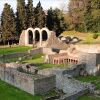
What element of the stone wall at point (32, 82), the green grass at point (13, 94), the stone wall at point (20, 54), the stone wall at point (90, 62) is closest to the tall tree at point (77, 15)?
the stone wall at point (20, 54)

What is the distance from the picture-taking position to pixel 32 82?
24.0 m

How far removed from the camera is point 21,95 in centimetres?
2381

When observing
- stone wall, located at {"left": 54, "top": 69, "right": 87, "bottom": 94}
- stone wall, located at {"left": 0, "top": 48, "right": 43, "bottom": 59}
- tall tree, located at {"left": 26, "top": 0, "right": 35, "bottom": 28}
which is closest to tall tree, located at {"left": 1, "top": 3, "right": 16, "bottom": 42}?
tall tree, located at {"left": 26, "top": 0, "right": 35, "bottom": 28}

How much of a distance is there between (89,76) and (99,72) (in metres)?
1.19

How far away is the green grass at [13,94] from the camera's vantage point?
23.2 m

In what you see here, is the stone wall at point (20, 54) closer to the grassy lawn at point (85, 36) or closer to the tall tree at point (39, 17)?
the grassy lawn at point (85, 36)

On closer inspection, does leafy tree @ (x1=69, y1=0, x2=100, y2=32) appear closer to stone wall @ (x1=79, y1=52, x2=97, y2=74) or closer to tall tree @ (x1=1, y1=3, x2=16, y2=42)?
tall tree @ (x1=1, y1=3, x2=16, y2=42)

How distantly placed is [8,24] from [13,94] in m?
28.0

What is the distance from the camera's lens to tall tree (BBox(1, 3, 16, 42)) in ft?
166

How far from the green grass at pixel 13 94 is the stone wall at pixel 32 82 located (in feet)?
1.51

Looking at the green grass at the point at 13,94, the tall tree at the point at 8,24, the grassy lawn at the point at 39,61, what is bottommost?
the green grass at the point at 13,94

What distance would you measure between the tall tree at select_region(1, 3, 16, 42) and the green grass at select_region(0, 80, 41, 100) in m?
25.0

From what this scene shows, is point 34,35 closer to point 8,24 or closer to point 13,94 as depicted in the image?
point 8,24

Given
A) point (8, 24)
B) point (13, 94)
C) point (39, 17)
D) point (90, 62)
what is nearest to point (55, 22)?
point (39, 17)
